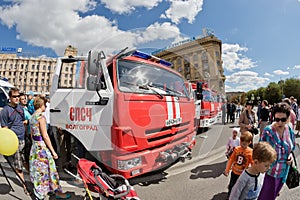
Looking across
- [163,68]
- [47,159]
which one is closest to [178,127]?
[163,68]

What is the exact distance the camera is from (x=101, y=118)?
2.62 meters

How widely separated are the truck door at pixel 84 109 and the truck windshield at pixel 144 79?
255mm

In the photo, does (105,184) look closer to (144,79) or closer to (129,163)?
(129,163)

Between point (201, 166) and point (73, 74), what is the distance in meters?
3.63

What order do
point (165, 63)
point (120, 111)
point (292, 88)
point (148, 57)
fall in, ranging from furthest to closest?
point (292, 88), point (165, 63), point (148, 57), point (120, 111)

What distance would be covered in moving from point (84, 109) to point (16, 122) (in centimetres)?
163

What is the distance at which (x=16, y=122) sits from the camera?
3.35 meters

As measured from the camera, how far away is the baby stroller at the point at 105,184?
7.32ft

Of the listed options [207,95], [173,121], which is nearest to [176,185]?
[173,121]

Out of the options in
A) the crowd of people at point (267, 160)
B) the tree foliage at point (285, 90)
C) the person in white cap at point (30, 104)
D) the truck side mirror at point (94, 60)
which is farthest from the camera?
the tree foliage at point (285, 90)

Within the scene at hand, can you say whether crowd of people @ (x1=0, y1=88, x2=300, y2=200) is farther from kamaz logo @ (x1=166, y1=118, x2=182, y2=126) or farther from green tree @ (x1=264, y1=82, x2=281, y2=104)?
green tree @ (x1=264, y1=82, x2=281, y2=104)

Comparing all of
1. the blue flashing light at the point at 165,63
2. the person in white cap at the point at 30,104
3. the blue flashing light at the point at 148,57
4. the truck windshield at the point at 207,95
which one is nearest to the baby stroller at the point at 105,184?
the blue flashing light at the point at 148,57

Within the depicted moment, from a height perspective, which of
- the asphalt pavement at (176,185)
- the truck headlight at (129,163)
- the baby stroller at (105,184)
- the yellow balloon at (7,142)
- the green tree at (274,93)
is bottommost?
the asphalt pavement at (176,185)

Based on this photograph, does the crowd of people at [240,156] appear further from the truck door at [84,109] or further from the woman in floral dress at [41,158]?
the truck door at [84,109]
